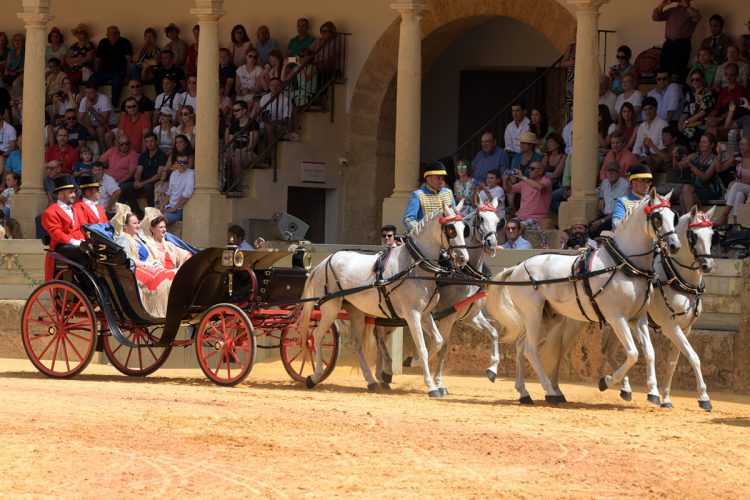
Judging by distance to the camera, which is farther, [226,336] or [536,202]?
[536,202]

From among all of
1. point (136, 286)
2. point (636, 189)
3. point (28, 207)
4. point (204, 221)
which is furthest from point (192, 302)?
point (28, 207)

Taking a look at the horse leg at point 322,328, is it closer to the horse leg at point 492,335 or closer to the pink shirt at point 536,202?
the horse leg at point 492,335

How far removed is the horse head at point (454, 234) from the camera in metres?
13.8

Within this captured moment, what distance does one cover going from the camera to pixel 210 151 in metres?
20.5

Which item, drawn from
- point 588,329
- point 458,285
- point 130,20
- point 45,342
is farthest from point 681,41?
point 130,20

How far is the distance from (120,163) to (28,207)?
1.67m

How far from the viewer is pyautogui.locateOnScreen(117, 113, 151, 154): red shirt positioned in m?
22.8

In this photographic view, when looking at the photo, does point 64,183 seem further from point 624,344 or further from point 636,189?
point 624,344

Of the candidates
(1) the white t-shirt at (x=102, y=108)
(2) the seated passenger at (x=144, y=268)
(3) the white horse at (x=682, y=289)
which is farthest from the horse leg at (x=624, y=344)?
(1) the white t-shirt at (x=102, y=108)

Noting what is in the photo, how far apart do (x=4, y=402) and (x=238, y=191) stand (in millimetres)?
9541

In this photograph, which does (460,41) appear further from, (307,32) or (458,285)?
(458,285)

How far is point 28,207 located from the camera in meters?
21.2

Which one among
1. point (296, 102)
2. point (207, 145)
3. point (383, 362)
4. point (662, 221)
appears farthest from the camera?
point (296, 102)

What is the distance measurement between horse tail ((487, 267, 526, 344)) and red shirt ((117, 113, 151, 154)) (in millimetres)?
9829
